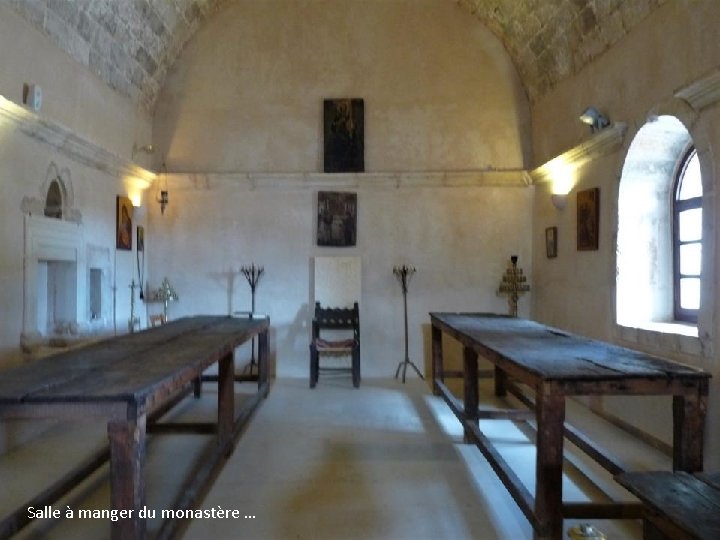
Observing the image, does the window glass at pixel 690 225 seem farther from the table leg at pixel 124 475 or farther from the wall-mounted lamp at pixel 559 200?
the table leg at pixel 124 475

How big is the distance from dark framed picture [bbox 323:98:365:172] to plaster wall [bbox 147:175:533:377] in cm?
36

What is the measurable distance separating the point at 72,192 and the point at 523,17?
5.48 m

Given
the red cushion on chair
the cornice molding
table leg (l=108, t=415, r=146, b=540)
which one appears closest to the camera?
table leg (l=108, t=415, r=146, b=540)

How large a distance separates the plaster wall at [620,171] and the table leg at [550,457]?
1.65m

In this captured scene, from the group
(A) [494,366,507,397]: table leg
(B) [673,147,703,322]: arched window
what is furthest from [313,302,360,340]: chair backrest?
(B) [673,147,703,322]: arched window

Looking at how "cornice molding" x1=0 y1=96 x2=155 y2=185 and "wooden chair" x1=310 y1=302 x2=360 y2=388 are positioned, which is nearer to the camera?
"cornice molding" x1=0 y1=96 x2=155 y2=185

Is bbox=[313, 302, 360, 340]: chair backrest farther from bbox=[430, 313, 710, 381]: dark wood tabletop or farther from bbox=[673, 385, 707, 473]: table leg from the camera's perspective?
bbox=[673, 385, 707, 473]: table leg

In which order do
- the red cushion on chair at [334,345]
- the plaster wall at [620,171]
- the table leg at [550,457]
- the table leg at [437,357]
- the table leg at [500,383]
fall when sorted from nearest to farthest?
1. the table leg at [550,457]
2. the plaster wall at [620,171]
3. the table leg at [500,383]
4. the table leg at [437,357]
5. the red cushion on chair at [334,345]

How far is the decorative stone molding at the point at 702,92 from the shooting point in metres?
3.48

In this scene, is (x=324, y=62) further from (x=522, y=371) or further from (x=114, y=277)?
(x=522, y=371)

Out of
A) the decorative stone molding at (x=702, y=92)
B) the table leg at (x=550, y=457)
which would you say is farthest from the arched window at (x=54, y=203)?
the decorative stone molding at (x=702, y=92)

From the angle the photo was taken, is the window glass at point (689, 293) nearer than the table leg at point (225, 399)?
No

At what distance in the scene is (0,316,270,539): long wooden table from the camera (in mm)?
2160

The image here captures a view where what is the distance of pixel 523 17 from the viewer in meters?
6.31
